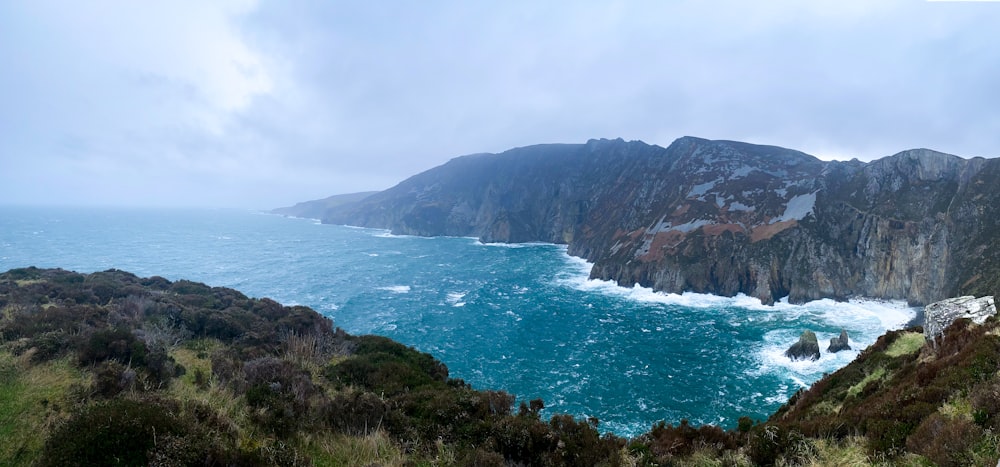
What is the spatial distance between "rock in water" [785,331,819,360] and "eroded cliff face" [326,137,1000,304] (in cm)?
1813

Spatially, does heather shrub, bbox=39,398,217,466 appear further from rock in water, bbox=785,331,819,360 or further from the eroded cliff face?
the eroded cliff face

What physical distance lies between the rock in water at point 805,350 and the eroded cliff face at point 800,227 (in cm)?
1813

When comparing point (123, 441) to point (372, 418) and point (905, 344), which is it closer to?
point (372, 418)

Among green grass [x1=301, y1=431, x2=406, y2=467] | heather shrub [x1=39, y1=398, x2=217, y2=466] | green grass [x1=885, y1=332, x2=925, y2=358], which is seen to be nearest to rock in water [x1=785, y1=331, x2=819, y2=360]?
green grass [x1=885, y1=332, x2=925, y2=358]

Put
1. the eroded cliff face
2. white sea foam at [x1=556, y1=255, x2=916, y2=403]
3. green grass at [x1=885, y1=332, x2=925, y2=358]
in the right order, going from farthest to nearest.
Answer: the eroded cliff face < white sea foam at [x1=556, y1=255, x2=916, y2=403] < green grass at [x1=885, y1=332, x2=925, y2=358]

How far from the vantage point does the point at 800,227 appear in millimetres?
60906

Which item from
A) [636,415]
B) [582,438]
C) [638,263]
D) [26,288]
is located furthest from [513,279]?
[582,438]

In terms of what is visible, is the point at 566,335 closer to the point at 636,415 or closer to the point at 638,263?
the point at 636,415

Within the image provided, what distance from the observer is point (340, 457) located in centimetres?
766

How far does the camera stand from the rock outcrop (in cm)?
1406

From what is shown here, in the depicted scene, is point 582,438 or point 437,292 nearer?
point 582,438

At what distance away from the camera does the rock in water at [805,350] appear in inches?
1323

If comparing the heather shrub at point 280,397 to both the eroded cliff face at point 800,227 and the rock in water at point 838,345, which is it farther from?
the eroded cliff face at point 800,227

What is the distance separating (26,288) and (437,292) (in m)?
40.9
